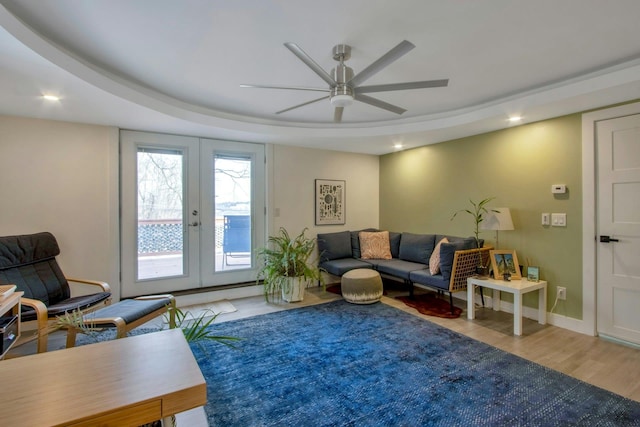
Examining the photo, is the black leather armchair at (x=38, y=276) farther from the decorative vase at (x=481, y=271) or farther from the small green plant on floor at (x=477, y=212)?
the small green plant on floor at (x=477, y=212)

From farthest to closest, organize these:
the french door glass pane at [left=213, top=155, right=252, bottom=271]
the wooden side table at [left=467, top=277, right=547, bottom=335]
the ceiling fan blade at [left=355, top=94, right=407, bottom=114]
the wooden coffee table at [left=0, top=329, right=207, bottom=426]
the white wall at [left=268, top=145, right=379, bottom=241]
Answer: the white wall at [left=268, top=145, right=379, bottom=241]
the french door glass pane at [left=213, top=155, right=252, bottom=271]
the wooden side table at [left=467, top=277, right=547, bottom=335]
the ceiling fan blade at [left=355, top=94, right=407, bottom=114]
the wooden coffee table at [left=0, top=329, right=207, bottom=426]

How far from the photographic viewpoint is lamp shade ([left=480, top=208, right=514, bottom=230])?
351 centimetres

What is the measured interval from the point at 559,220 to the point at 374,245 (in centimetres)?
246

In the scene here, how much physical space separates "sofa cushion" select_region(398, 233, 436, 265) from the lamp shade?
3.15ft

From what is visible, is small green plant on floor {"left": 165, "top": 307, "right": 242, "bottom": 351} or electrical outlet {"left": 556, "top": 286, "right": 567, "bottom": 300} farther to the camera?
electrical outlet {"left": 556, "top": 286, "right": 567, "bottom": 300}

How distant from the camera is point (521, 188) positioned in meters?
3.64

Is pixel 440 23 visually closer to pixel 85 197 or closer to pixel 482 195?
pixel 482 195

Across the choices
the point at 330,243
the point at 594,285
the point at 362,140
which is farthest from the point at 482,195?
the point at 330,243

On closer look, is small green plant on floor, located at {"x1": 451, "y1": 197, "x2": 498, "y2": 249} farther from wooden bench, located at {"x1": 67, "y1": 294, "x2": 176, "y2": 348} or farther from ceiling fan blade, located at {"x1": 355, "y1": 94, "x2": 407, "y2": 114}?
wooden bench, located at {"x1": 67, "y1": 294, "x2": 176, "y2": 348}

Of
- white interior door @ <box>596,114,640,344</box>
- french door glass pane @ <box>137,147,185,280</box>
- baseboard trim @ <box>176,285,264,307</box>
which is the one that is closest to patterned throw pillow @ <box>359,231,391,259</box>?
baseboard trim @ <box>176,285,264,307</box>

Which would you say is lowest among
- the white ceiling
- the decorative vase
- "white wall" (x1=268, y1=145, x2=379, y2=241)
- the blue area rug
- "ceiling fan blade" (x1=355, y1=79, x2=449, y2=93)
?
the blue area rug

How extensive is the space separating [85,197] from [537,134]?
5287mm

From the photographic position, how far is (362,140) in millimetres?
4488

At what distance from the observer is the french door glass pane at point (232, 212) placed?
14.4 ft
